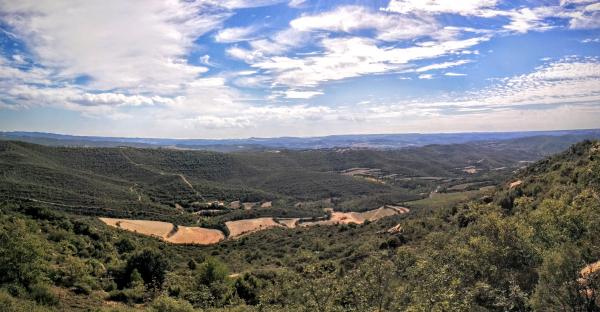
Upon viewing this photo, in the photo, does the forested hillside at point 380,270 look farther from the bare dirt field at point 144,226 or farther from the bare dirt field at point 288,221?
the bare dirt field at point 288,221

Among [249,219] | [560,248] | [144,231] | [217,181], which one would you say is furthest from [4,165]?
[560,248]

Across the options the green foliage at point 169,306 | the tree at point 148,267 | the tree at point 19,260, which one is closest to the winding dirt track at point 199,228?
the tree at point 148,267

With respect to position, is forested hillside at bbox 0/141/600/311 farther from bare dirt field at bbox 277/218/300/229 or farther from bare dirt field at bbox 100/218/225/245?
bare dirt field at bbox 277/218/300/229

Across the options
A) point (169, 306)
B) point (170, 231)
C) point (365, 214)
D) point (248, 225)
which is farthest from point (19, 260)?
point (365, 214)

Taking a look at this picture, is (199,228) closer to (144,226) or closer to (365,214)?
(144,226)

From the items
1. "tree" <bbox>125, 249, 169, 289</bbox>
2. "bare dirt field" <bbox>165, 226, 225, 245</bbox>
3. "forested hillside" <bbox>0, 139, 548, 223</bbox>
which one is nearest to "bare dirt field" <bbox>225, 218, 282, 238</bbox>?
"bare dirt field" <bbox>165, 226, 225, 245</bbox>

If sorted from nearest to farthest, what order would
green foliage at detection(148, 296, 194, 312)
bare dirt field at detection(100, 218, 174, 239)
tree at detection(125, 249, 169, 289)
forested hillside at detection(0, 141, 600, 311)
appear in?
forested hillside at detection(0, 141, 600, 311) → green foliage at detection(148, 296, 194, 312) → tree at detection(125, 249, 169, 289) → bare dirt field at detection(100, 218, 174, 239)

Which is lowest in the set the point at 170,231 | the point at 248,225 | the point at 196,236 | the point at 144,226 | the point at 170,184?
the point at 248,225
